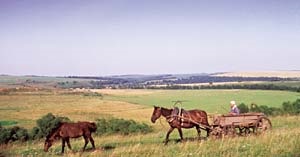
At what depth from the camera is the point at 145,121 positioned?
197ft


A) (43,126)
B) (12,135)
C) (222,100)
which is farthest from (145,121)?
(222,100)

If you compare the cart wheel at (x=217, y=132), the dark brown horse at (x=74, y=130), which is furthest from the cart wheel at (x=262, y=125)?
the dark brown horse at (x=74, y=130)

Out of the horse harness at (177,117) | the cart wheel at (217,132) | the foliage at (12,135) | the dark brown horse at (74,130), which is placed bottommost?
the foliage at (12,135)

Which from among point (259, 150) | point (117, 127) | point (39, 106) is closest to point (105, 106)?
point (39, 106)

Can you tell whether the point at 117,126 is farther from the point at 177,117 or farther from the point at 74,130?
the point at 74,130

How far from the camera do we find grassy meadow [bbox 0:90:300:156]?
12398mm

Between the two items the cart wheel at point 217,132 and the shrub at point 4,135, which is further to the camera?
the shrub at point 4,135

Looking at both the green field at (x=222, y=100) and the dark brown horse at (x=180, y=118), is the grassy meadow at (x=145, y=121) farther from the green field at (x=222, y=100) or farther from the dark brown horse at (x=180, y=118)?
the dark brown horse at (x=180, y=118)

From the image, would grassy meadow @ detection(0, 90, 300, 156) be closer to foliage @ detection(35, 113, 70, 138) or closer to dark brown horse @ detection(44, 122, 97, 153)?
dark brown horse @ detection(44, 122, 97, 153)

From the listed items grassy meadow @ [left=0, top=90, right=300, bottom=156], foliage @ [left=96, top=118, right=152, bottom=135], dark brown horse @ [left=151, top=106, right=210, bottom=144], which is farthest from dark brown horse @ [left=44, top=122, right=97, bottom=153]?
foliage @ [left=96, top=118, right=152, bottom=135]

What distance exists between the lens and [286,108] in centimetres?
5097

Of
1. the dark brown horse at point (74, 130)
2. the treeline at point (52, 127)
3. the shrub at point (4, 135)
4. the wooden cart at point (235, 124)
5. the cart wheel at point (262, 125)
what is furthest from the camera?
the treeline at point (52, 127)

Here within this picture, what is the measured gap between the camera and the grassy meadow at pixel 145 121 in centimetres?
1240

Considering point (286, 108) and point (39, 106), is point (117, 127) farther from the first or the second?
point (39, 106)
